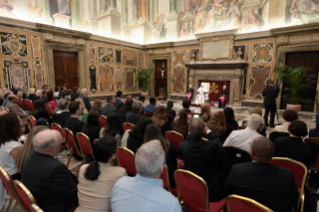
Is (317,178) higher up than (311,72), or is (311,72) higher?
(311,72)

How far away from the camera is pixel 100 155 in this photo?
1.28m

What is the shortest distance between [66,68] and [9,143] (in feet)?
27.1

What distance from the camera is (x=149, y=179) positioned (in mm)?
1048

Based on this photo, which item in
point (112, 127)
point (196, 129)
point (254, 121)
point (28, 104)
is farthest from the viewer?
point (28, 104)

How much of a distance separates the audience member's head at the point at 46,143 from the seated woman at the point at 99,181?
14.8 inches

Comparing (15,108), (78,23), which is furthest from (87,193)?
(78,23)

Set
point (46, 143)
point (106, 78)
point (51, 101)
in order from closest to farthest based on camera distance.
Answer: point (46, 143) < point (51, 101) < point (106, 78)

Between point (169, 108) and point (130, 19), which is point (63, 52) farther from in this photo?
point (169, 108)

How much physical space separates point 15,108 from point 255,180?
476 centimetres

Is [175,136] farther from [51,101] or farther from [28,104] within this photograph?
[28,104]

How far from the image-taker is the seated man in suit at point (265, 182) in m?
1.30

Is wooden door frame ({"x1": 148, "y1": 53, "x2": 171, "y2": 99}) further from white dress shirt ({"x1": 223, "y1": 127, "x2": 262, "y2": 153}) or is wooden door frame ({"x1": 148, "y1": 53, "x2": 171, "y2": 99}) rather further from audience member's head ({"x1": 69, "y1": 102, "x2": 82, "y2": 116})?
white dress shirt ({"x1": 223, "y1": 127, "x2": 262, "y2": 153})

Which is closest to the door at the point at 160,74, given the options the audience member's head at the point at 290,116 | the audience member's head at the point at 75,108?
the audience member's head at the point at 75,108

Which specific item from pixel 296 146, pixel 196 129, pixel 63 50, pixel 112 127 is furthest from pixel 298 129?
pixel 63 50
